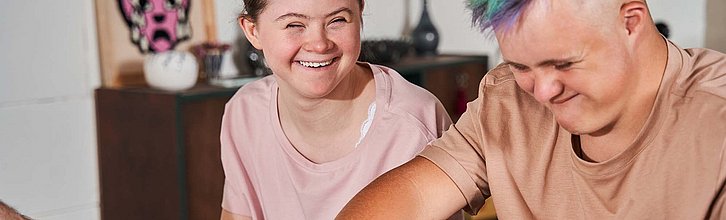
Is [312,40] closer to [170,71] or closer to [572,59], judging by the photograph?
[572,59]

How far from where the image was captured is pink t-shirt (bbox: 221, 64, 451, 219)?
203 centimetres

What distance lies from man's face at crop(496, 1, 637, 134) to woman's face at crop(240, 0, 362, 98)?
0.56m

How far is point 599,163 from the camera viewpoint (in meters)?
1.50

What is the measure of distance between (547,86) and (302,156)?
2.74 ft

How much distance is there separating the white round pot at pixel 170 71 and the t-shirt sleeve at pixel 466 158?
209 cm

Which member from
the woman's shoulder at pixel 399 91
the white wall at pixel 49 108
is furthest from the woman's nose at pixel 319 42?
the white wall at pixel 49 108

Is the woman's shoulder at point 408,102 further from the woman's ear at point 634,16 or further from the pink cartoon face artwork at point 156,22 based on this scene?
the pink cartoon face artwork at point 156,22

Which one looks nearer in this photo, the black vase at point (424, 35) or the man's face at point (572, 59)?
the man's face at point (572, 59)

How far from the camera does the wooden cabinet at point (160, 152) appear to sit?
11.7 ft

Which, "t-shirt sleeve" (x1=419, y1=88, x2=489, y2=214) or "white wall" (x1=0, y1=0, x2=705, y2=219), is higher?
"t-shirt sleeve" (x1=419, y1=88, x2=489, y2=214)

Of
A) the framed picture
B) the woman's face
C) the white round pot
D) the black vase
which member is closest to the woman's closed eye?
the woman's face

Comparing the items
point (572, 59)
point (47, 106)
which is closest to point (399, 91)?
point (572, 59)

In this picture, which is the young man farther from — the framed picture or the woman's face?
the framed picture

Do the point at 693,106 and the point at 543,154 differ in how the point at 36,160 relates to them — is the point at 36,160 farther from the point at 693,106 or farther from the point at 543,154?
the point at 693,106
